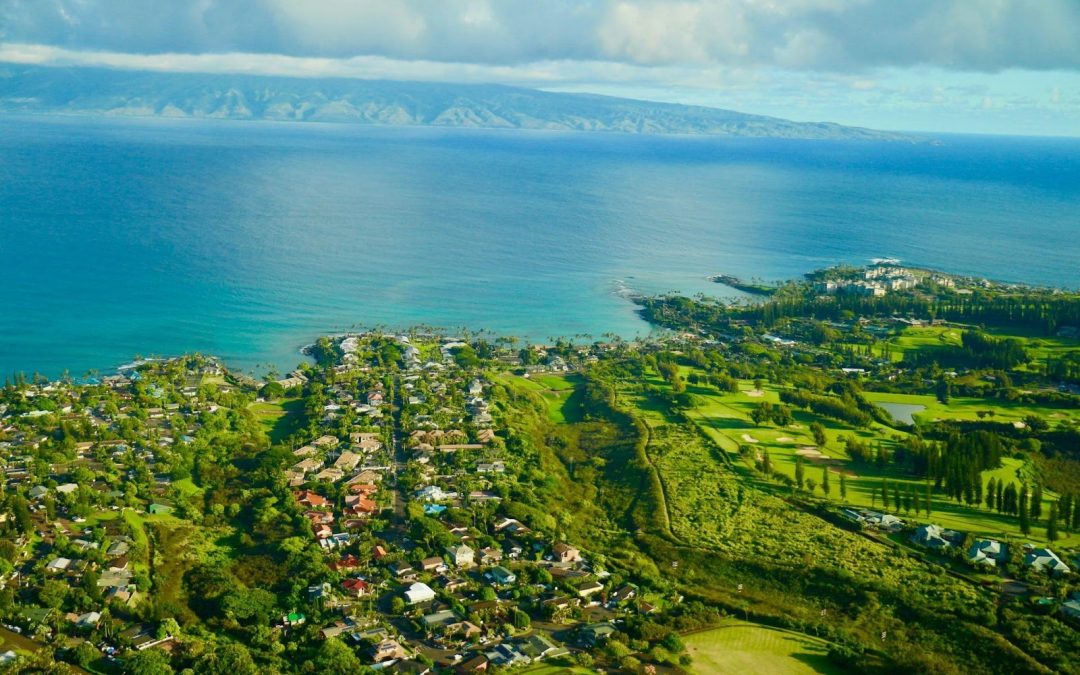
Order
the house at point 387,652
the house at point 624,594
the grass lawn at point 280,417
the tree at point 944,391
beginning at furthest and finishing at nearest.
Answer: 1. the tree at point 944,391
2. the grass lawn at point 280,417
3. the house at point 624,594
4. the house at point 387,652

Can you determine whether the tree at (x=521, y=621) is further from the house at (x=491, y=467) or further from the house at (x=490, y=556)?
the house at (x=491, y=467)

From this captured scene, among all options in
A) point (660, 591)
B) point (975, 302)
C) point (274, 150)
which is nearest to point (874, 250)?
point (975, 302)

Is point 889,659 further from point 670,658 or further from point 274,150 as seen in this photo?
point 274,150

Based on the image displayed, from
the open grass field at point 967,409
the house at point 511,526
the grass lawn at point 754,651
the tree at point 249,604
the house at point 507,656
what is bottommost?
the grass lawn at point 754,651

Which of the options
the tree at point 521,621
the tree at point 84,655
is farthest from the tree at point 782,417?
the tree at point 84,655

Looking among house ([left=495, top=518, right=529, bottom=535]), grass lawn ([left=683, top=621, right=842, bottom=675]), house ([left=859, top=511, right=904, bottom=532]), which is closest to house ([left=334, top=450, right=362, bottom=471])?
house ([left=495, top=518, right=529, bottom=535])

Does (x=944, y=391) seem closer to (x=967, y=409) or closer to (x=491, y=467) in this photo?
(x=967, y=409)

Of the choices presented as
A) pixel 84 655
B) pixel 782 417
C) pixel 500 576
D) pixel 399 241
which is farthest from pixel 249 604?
pixel 399 241
